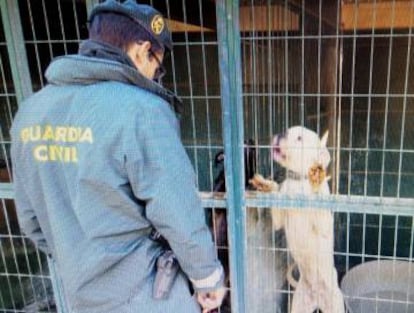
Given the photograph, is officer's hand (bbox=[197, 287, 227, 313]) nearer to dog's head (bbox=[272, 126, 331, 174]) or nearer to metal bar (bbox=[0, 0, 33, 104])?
dog's head (bbox=[272, 126, 331, 174])

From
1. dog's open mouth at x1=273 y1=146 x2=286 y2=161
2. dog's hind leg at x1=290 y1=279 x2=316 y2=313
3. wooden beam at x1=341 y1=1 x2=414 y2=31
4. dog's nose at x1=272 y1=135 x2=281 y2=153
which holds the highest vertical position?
wooden beam at x1=341 y1=1 x2=414 y2=31

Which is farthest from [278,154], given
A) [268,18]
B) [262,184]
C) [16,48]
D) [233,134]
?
[16,48]

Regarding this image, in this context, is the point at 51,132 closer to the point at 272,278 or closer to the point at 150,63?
the point at 150,63

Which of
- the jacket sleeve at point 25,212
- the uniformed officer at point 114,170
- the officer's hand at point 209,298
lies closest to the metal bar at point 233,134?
the uniformed officer at point 114,170

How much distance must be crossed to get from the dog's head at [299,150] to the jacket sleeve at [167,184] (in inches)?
30.7

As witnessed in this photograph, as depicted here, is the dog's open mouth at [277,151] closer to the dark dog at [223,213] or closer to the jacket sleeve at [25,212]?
the dark dog at [223,213]

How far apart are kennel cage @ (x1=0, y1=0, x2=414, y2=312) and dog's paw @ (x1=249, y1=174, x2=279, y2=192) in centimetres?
5

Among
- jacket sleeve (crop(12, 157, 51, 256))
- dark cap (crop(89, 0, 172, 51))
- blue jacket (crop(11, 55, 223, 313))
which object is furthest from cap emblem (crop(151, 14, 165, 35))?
jacket sleeve (crop(12, 157, 51, 256))

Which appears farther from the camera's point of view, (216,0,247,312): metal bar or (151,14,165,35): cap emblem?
(216,0,247,312): metal bar

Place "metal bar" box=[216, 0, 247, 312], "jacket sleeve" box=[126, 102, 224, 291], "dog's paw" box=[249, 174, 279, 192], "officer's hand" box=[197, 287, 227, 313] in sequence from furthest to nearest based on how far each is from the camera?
"dog's paw" box=[249, 174, 279, 192] < "metal bar" box=[216, 0, 247, 312] < "officer's hand" box=[197, 287, 227, 313] < "jacket sleeve" box=[126, 102, 224, 291]

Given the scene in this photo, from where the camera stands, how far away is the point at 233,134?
5.35 ft

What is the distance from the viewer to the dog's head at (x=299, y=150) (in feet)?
5.95

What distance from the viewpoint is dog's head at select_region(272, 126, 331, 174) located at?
181 centimetres

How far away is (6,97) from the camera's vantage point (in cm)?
190
